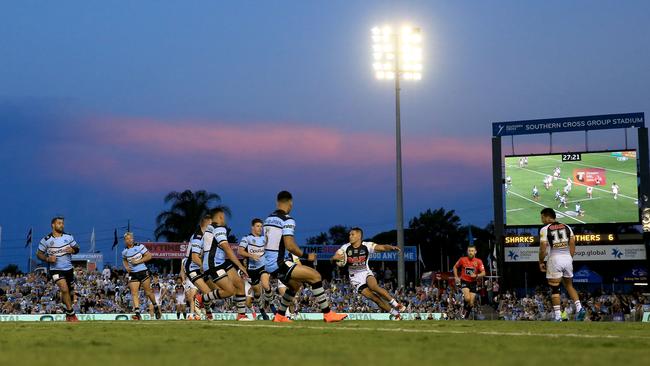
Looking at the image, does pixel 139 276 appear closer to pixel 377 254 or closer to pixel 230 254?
pixel 230 254

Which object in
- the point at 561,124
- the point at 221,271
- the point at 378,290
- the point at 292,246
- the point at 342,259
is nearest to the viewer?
the point at 292,246

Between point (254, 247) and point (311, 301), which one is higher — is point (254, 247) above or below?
above

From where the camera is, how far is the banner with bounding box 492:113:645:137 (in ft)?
163

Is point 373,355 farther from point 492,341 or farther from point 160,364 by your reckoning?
point 492,341

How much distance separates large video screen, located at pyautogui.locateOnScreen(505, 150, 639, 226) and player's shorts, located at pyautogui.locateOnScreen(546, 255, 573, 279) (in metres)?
29.7

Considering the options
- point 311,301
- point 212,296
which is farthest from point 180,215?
point 212,296

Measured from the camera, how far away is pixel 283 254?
14570mm

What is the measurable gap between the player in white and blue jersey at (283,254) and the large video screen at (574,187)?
36.3 m

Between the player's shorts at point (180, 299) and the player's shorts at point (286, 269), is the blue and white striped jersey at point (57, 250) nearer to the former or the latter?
the player's shorts at point (286, 269)

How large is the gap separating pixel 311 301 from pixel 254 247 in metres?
21.3

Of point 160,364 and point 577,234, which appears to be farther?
point 577,234

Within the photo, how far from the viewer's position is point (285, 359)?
22.7ft

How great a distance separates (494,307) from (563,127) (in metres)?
12.4

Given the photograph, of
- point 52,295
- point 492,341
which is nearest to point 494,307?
point 52,295
